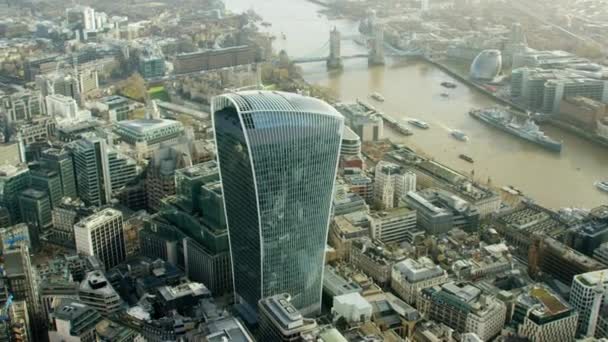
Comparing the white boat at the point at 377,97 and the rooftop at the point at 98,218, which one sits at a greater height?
the rooftop at the point at 98,218

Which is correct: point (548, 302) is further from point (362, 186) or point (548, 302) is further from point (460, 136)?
point (460, 136)

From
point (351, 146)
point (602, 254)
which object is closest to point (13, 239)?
point (351, 146)

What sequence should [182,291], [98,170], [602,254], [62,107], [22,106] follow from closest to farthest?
[182,291] → [602,254] → [98,170] → [62,107] → [22,106]

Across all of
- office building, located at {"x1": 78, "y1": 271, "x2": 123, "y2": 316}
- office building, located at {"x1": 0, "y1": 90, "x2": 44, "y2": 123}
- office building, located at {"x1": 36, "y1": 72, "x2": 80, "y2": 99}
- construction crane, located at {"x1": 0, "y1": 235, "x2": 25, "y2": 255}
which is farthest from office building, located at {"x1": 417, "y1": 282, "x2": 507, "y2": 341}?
office building, located at {"x1": 36, "y1": 72, "x2": 80, "y2": 99}

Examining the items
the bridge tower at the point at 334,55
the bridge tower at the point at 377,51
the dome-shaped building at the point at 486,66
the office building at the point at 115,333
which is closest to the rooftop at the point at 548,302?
the office building at the point at 115,333

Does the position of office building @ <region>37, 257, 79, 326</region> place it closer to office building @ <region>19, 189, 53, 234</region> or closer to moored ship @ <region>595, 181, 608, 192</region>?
office building @ <region>19, 189, 53, 234</region>

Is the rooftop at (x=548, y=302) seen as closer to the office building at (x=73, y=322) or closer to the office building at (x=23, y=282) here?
the office building at (x=73, y=322)
